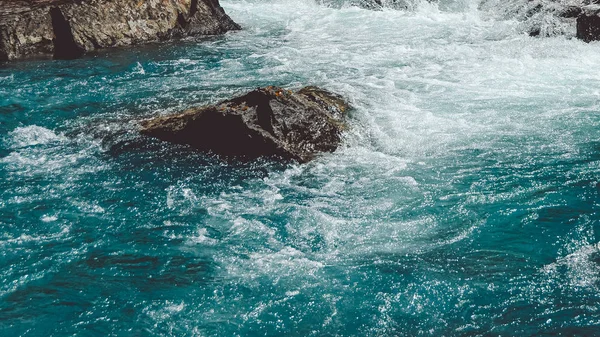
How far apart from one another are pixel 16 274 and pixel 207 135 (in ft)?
9.45

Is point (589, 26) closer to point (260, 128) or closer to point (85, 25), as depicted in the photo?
point (260, 128)

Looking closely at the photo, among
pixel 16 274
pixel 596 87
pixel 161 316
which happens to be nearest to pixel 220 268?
pixel 161 316

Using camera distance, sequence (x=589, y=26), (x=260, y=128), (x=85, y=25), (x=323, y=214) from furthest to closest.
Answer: (x=85, y=25)
(x=589, y=26)
(x=260, y=128)
(x=323, y=214)

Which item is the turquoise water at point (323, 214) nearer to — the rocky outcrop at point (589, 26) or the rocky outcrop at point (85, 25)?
the rocky outcrop at point (589, 26)

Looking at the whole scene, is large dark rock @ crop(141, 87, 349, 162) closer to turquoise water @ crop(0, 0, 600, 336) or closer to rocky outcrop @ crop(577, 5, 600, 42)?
turquoise water @ crop(0, 0, 600, 336)

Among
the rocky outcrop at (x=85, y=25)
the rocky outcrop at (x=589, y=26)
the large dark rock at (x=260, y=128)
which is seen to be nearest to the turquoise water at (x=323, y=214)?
the large dark rock at (x=260, y=128)

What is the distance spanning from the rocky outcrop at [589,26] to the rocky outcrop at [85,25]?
9063 mm

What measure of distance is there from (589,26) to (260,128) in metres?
8.74

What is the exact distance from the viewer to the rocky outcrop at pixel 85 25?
11.4m

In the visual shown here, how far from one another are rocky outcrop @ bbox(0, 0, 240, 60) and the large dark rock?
6.02 metres

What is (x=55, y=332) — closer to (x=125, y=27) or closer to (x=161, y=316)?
(x=161, y=316)

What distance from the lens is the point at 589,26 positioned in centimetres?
1146

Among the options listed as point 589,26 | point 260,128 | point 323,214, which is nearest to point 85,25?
point 260,128

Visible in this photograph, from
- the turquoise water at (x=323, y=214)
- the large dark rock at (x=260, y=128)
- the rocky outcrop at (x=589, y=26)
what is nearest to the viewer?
the turquoise water at (x=323, y=214)
